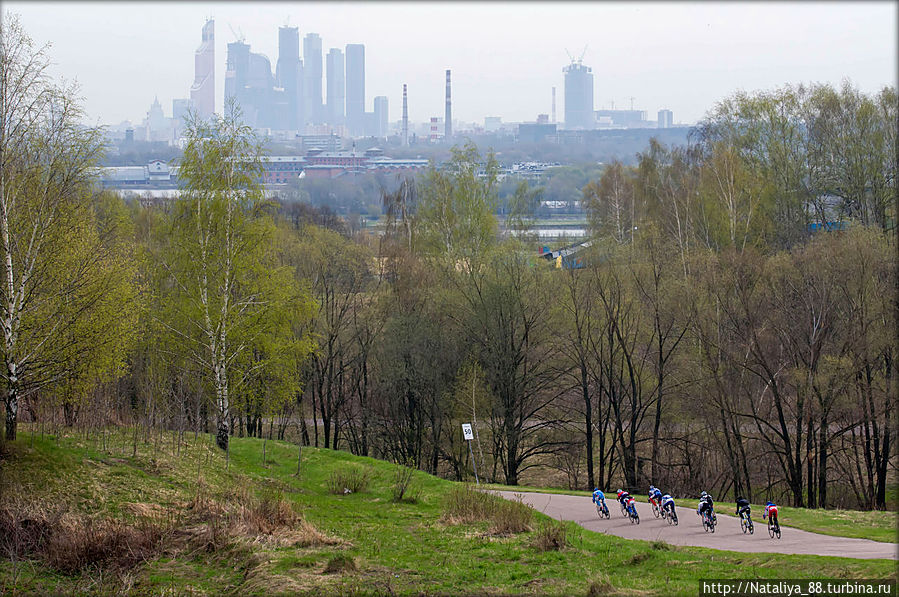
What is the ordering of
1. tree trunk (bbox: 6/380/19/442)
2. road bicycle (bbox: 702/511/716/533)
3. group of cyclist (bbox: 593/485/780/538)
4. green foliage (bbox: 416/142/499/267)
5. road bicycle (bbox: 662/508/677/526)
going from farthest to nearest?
green foliage (bbox: 416/142/499/267), road bicycle (bbox: 662/508/677/526), road bicycle (bbox: 702/511/716/533), group of cyclist (bbox: 593/485/780/538), tree trunk (bbox: 6/380/19/442)

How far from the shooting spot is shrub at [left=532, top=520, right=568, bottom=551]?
12.7 meters

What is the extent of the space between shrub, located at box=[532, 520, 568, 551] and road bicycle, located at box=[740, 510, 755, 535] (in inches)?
172

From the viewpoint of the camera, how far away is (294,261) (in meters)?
37.2

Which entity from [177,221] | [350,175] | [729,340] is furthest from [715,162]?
[350,175]

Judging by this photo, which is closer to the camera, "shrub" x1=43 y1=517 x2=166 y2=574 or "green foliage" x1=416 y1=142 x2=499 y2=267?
"shrub" x1=43 y1=517 x2=166 y2=574

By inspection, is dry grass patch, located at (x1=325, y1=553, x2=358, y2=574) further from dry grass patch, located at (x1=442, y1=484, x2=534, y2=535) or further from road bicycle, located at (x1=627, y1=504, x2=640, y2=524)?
road bicycle, located at (x1=627, y1=504, x2=640, y2=524)

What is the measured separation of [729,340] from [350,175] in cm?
11374

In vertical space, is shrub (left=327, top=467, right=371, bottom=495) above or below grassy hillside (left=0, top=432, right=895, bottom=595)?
below

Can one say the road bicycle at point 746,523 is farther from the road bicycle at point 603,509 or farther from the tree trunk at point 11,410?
the tree trunk at point 11,410

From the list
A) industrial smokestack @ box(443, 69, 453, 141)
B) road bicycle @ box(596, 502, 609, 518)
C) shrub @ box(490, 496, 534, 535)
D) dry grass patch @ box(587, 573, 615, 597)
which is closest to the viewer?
dry grass patch @ box(587, 573, 615, 597)

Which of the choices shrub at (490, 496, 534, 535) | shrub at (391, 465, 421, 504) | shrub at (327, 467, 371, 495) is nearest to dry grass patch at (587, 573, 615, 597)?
shrub at (490, 496, 534, 535)

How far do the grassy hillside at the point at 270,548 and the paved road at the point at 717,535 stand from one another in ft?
4.06

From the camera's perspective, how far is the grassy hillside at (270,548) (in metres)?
10.6

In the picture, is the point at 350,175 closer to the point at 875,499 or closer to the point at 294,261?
the point at 294,261
